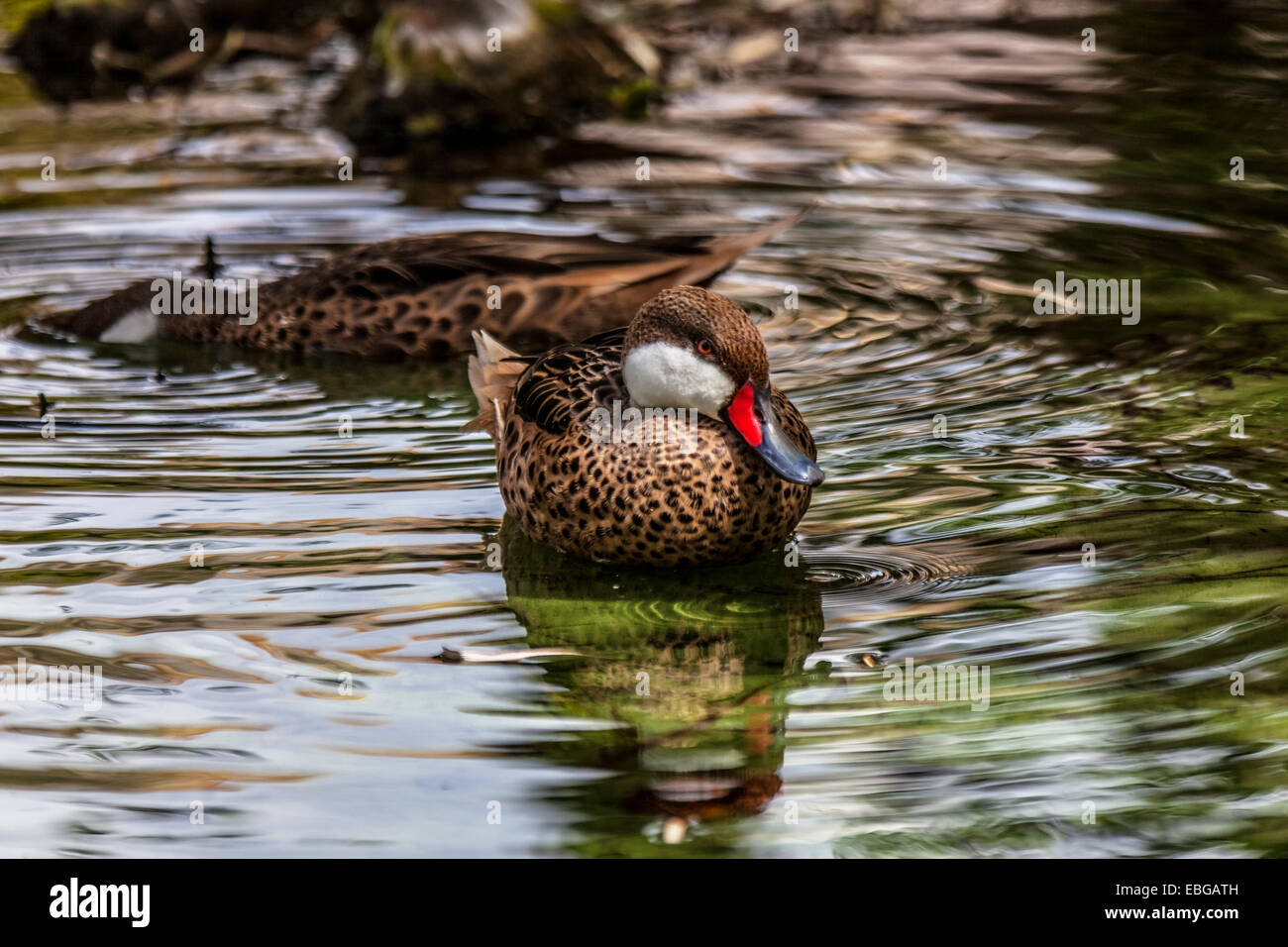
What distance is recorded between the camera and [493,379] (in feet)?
22.6

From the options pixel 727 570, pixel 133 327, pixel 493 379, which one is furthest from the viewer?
pixel 133 327

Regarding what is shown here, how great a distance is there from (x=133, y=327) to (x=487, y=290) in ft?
5.88

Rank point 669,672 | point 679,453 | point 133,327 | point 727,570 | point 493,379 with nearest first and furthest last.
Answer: point 669,672, point 679,453, point 727,570, point 493,379, point 133,327

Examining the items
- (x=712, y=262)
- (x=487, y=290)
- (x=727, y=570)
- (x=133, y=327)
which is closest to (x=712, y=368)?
(x=727, y=570)

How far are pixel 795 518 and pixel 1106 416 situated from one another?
198cm

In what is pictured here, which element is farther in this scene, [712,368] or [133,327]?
[133,327]

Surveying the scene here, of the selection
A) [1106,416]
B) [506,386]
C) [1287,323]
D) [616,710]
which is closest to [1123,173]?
[1287,323]

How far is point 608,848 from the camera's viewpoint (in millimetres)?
4270

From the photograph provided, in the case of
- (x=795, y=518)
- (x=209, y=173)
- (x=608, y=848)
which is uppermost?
(x=209, y=173)

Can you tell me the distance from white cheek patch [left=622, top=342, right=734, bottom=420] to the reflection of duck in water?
1.99ft

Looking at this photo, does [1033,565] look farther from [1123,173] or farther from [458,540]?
[1123,173]

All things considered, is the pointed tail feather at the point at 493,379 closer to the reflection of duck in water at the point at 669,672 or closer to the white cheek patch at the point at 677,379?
the reflection of duck in water at the point at 669,672

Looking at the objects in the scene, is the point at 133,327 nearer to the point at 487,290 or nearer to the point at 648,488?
the point at 487,290

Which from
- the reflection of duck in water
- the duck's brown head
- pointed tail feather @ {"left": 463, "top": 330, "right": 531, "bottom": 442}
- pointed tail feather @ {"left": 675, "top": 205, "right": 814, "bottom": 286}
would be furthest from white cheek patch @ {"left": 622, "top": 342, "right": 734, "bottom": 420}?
pointed tail feather @ {"left": 675, "top": 205, "right": 814, "bottom": 286}
